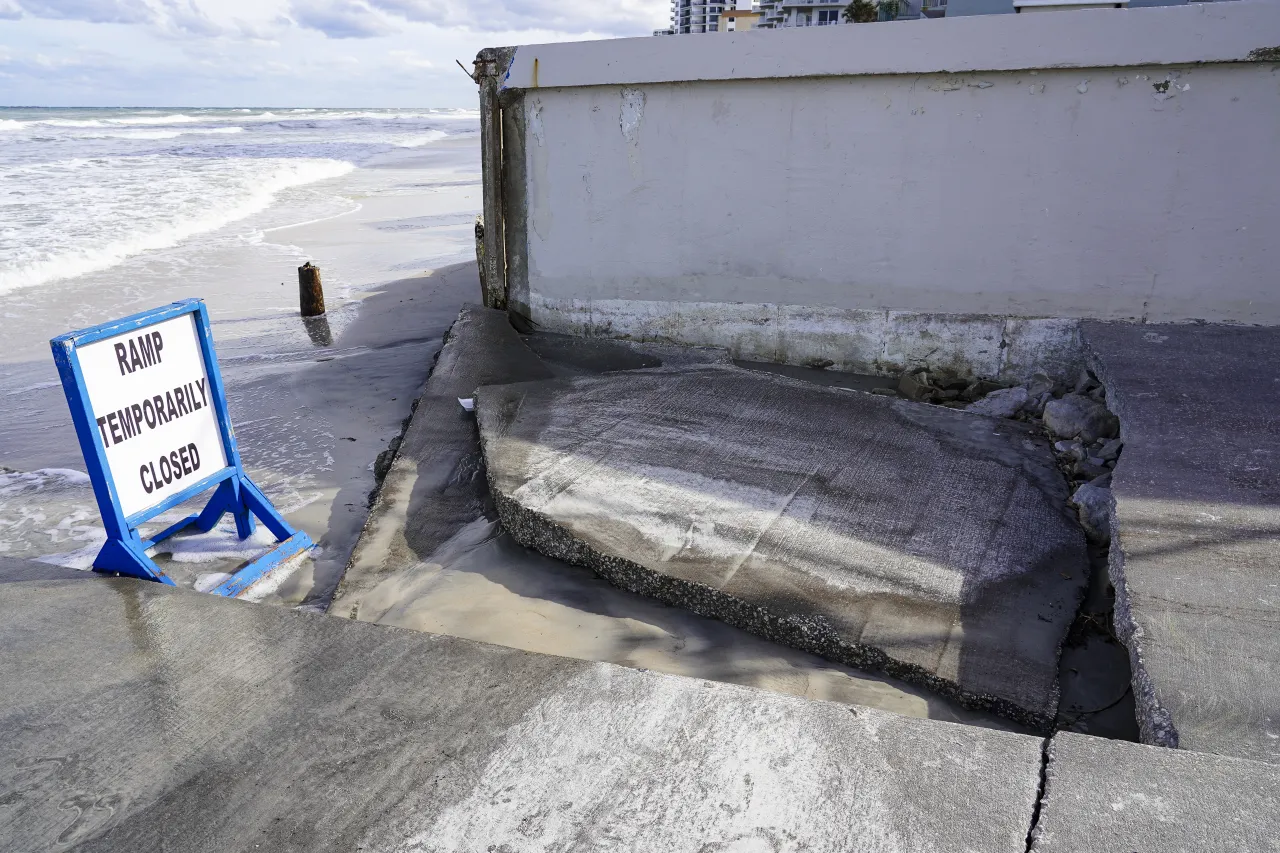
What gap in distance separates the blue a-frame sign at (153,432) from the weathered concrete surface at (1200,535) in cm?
383

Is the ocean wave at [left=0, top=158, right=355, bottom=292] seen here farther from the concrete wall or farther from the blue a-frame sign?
the blue a-frame sign

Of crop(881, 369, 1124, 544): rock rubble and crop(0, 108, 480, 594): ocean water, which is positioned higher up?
crop(881, 369, 1124, 544): rock rubble

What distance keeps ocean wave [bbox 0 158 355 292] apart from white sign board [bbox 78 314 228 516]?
30.2ft

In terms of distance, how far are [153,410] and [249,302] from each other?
7.27m

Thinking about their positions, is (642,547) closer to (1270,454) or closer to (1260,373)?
(1270,454)

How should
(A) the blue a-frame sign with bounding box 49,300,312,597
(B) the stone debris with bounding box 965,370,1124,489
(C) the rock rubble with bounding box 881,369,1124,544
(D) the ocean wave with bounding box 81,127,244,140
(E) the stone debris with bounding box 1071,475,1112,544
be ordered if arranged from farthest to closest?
(D) the ocean wave with bounding box 81,127,244,140 < (B) the stone debris with bounding box 965,370,1124,489 < (C) the rock rubble with bounding box 881,369,1124,544 < (E) the stone debris with bounding box 1071,475,1112,544 < (A) the blue a-frame sign with bounding box 49,300,312,597

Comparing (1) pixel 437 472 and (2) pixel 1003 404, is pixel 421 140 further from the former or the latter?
(2) pixel 1003 404

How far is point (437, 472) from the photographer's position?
5.02m

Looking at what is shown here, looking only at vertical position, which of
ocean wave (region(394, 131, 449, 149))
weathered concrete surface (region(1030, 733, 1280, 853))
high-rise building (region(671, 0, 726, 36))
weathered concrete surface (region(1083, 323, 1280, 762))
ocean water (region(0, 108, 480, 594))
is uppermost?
high-rise building (region(671, 0, 726, 36))

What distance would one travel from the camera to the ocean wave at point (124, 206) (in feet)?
40.4

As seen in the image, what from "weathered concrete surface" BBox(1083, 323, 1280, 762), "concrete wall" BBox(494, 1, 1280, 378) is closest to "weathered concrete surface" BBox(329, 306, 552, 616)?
"concrete wall" BBox(494, 1, 1280, 378)

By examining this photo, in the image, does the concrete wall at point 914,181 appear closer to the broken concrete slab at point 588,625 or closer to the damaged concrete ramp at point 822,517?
the damaged concrete ramp at point 822,517

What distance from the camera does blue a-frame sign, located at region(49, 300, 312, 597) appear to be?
3.56m

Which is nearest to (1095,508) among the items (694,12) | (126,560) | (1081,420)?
(1081,420)
